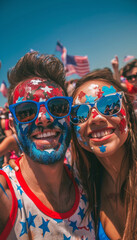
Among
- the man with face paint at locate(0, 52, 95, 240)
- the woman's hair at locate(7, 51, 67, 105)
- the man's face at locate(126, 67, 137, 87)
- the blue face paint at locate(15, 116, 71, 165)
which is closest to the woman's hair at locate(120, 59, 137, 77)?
the man's face at locate(126, 67, 137, 87)

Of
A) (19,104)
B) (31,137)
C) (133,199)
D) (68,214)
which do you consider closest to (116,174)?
(133,199)

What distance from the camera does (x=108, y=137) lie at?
62.7 inches

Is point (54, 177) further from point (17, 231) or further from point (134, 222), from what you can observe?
point (134, 222)

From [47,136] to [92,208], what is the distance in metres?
0.93

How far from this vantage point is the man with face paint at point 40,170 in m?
1.34

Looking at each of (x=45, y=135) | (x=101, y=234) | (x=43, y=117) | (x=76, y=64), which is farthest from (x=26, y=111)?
(x=76, y=64)

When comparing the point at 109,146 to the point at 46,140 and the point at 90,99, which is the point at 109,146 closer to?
the point at 90,99

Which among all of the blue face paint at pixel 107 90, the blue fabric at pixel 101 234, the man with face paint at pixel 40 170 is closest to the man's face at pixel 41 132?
the man with face paint at pixel 40 170

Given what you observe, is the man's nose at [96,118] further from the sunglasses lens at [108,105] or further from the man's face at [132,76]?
the man's face at [132,76]

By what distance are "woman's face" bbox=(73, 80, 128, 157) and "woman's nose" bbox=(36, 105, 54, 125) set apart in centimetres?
35

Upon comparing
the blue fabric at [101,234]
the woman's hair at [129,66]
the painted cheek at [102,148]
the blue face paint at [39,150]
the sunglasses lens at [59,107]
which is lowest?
the blue fabric at [101,234]

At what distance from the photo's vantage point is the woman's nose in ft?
4.91

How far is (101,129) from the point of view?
1.62 m

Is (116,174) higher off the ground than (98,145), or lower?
lower
